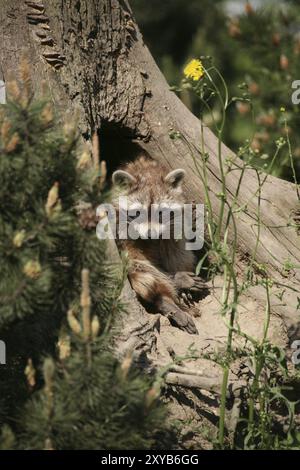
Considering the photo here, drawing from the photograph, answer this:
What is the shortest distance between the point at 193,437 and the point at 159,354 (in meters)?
0.63

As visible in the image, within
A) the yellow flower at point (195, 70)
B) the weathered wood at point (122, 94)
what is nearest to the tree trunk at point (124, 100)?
the weathered wood at point (122, 94)

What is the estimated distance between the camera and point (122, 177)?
6422 mm

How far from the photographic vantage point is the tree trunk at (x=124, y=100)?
17.2 feet

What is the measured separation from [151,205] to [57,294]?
9.52 feet

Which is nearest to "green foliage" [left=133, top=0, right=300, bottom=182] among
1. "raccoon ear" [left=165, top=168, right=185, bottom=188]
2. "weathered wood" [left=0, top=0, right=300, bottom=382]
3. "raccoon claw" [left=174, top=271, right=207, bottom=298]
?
"weathered wood" [left=0, top=0, right=300, bottom=382]

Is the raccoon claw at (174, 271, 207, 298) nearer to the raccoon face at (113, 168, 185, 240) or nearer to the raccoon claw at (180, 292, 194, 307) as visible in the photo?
the raccoon claw at (180, 292, 194, 307)

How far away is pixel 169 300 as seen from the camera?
6.27 m

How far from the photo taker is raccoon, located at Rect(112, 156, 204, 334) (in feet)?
20.6

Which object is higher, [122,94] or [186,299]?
[122,94]

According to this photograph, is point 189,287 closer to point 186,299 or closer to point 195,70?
point 186,299

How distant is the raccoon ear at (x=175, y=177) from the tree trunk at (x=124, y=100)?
0.09 metres

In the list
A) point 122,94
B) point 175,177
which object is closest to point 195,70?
point 122,94

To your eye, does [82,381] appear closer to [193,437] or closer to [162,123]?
[193,437]

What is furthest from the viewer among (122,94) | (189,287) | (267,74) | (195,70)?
(267,74)
